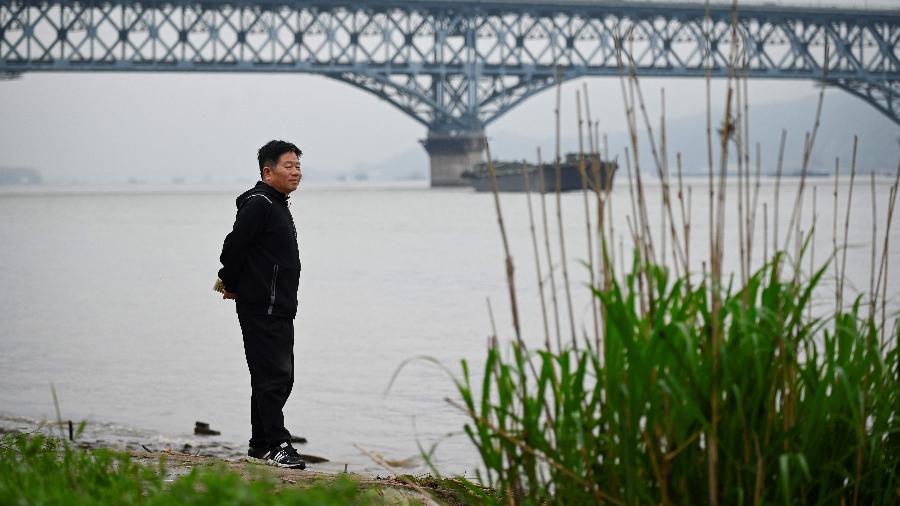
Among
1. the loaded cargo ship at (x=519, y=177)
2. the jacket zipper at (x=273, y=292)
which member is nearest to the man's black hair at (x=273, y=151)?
the jacket zipper at (x=273, y=292)

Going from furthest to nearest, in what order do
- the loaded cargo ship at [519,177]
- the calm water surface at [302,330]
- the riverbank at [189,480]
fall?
the loaded cargo ship at [519,177]
the calm water surface at [302,330]
the riverbank at [189,480]

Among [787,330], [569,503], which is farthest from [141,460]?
[787,330]

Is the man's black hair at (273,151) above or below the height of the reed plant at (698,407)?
above

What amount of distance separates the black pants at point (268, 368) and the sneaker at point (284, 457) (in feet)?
0.08

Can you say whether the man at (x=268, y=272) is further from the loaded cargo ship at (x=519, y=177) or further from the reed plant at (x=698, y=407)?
the loaded cargo ship at (x=519, y=177)

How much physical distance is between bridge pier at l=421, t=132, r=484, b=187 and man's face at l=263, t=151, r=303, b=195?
7513 cm

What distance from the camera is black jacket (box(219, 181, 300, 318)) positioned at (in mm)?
5156

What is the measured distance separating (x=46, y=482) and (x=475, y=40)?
81.2 metres

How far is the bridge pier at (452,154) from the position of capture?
8256 cm

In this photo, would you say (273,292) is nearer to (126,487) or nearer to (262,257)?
(262,257)

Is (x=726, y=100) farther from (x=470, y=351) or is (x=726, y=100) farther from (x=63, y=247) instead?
(x=63, y=247)

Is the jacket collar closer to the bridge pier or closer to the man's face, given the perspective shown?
the man's face

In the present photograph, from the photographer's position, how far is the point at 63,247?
31.4 metres

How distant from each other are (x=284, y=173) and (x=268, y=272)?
1.33 feet
